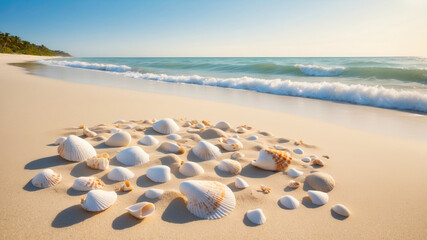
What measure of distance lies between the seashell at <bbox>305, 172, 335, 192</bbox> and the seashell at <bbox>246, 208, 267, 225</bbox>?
647mm

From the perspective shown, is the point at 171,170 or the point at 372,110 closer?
the point at 171,170

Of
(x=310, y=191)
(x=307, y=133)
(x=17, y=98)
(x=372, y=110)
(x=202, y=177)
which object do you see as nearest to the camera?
(x=310, y=191)

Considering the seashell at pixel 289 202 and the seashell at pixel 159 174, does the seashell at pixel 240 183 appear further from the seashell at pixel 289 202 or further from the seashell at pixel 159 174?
the seashell at pixel 159 174

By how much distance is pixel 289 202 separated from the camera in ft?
5.35

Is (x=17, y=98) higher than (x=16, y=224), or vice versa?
(x=17, y=98)

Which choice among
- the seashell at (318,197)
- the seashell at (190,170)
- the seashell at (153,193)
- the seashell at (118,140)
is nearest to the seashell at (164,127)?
the seashell at (118,140)

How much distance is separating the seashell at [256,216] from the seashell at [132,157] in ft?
3.71

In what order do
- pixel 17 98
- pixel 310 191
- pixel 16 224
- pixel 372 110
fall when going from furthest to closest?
1. pixel 372 110
2. pixel 17 98
3. pixel 310 191
4. pixel 16 224

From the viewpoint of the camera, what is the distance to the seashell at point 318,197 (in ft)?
5.50

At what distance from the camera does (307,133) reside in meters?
3.40

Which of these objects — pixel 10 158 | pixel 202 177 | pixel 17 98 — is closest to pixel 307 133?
pixel 202 177

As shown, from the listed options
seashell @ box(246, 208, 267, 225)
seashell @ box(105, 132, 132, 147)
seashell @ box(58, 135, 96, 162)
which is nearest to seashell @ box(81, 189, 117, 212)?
seashell @ box(58, 135, 96, 162)

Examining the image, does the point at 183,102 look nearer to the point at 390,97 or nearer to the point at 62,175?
the point at 62,175

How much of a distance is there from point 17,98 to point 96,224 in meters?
4.70
